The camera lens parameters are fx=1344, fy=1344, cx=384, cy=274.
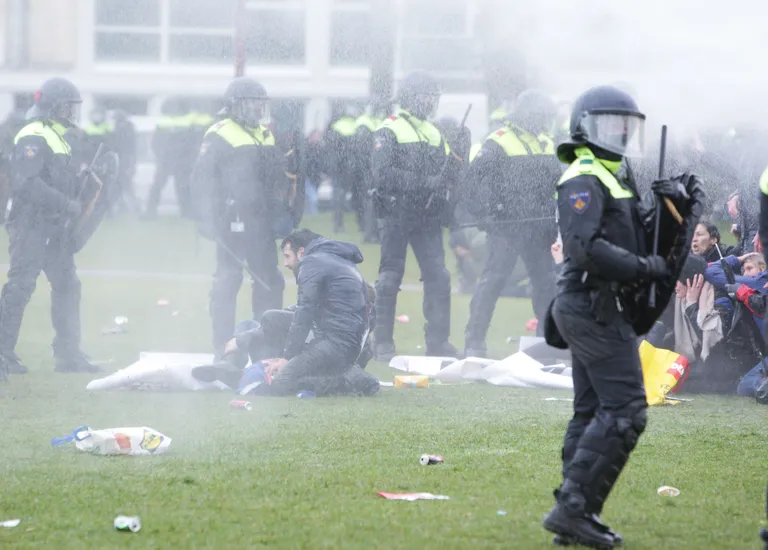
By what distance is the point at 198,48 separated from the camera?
20.5 m

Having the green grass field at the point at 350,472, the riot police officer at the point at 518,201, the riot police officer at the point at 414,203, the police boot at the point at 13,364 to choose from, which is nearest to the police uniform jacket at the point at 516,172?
the riot police officer at the point at 518,201

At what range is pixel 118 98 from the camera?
24125 millimetres

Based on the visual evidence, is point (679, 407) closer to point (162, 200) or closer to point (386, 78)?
point (386, 78)

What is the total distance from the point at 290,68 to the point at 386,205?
11.6m

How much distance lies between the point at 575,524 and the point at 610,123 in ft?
4.92

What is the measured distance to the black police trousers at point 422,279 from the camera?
37.6ft

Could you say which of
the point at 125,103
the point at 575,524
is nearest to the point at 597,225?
the point at 575,524

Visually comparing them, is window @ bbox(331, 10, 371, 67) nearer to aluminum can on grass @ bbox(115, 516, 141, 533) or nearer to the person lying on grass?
the person lying on grass

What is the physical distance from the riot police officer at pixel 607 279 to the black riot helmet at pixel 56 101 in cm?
621

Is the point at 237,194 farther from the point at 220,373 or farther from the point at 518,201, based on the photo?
the point at 518,201

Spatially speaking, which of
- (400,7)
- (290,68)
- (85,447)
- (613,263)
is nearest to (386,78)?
(400,7)

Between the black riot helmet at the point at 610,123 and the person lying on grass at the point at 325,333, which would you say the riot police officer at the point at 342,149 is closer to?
the person lying on grass at the point at 325,333

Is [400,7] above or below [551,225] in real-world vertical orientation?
above

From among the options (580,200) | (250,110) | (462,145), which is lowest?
(462,145)
